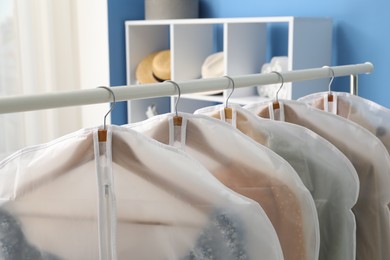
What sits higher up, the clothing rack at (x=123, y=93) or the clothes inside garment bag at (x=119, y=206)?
the clothing rack at (x=123, y=93)

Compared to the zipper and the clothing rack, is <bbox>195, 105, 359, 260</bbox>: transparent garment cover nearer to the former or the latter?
the clothing rack

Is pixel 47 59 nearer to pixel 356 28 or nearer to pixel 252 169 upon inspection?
pixel 356 28

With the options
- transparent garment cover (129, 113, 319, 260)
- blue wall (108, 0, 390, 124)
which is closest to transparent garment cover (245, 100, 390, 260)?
transparent garment cover (129, 113, 319, 260)

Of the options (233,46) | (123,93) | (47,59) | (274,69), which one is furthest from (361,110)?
(47,59)

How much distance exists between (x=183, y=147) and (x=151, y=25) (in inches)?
86.3

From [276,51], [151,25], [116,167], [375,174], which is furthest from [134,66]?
[116,167]

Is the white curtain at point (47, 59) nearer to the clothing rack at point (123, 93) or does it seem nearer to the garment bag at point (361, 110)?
the garment bag at point (361, 110)

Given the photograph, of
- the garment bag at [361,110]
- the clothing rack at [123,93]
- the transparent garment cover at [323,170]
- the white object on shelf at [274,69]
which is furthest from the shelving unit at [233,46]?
the transparent garment cover at [323,170]

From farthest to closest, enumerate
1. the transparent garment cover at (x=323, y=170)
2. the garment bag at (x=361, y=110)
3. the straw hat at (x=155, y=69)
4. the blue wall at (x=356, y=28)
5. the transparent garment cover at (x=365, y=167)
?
1. the straw hat at (x=155, y=69)
2. the blue wall at (x=356, y=28)
3. the garment bag at (x=361, y=110)
4. the transparent garment cover at (x=365, y=167)
5. the transparent garment cover at (x=323, y=170)

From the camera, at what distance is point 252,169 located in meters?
1.01

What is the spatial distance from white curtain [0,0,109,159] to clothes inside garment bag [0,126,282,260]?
2198 millimetres

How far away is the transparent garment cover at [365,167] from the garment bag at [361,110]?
7.5 inches

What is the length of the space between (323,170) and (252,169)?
0.19 metres

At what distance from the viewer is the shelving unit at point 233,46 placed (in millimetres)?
2430
